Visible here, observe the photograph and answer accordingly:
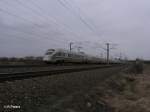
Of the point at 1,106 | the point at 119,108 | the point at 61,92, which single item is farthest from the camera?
the point at 119,108

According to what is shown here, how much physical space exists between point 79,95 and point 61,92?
96 cm

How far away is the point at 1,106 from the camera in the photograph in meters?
7.62

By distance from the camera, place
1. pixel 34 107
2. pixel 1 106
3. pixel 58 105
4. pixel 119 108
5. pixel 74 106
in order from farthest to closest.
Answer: pixel 119 108 < pixel 74 106 < pixel 58 105 < pixel 34 107 < pixel 1 106

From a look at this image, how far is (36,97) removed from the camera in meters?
9.80

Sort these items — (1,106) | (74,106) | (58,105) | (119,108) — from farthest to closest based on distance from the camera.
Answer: (119,108) < (74,106) < (58,105) < (1,106)

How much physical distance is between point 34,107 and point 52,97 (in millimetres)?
2215

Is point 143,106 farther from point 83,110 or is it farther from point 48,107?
point 48,107

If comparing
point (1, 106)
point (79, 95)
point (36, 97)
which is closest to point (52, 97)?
point (36, 97)

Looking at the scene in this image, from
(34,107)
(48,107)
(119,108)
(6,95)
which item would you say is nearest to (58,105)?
(48,107)

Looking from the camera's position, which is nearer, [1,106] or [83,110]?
[1,106]

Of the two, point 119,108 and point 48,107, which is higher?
point 48,107

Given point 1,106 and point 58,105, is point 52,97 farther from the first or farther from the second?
point 1,106

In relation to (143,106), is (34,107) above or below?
above

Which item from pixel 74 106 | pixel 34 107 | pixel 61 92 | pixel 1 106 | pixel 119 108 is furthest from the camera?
pixel 119 108
